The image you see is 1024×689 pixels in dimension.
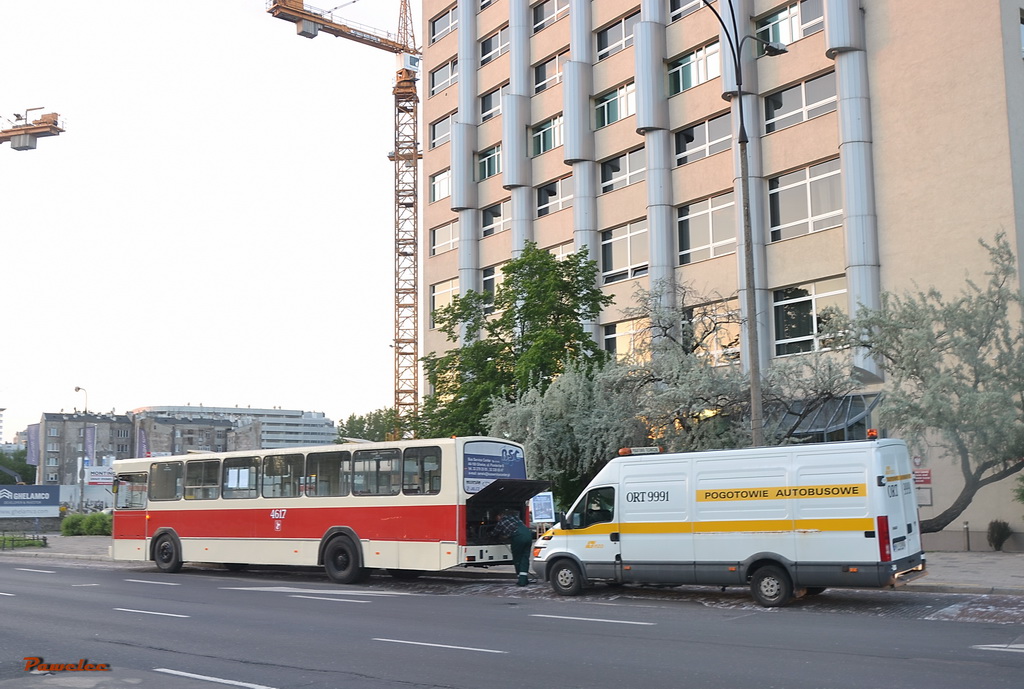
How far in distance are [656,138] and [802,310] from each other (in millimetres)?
8686

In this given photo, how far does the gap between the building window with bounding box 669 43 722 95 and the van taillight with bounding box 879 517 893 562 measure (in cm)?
2293

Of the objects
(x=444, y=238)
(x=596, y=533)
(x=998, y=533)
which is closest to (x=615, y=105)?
(x=444, y=238)

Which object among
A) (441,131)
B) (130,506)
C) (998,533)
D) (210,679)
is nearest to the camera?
(210,679)

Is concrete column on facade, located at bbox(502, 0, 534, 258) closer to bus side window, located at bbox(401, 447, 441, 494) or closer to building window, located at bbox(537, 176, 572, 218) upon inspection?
building window, located at bbox(537, 176, 572, 218)

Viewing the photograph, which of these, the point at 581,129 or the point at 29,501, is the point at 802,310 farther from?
the point at 29,501

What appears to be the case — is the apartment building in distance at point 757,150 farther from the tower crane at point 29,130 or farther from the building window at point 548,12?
the tower crane at point 29,130

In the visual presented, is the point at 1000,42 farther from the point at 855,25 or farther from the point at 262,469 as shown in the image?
the point at 262,469

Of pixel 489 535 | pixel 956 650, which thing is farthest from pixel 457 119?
pixel 956 650

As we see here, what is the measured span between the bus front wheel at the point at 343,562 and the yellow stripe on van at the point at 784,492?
338 inches

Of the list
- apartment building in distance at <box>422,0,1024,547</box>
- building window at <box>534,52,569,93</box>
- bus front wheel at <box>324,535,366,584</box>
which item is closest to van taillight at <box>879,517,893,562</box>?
apartment building in distance at <box>422,0,1024,547</box>

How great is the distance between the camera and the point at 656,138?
37125mm

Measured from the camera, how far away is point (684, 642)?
12250 millimetres

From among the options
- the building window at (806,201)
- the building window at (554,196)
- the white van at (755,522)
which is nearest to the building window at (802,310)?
the building window at (806,201)

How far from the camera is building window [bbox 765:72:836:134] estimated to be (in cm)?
3222
